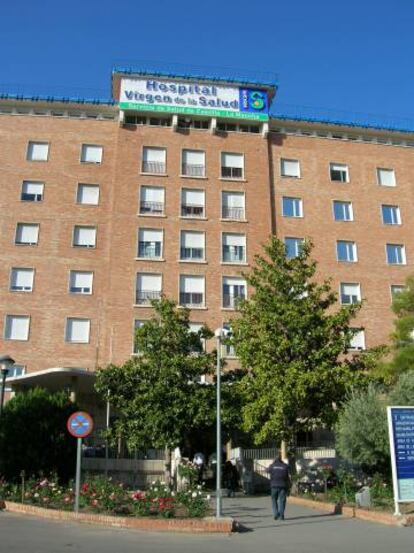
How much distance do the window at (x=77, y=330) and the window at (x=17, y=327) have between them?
2.09 m

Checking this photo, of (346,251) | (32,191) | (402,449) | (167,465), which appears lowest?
(167,465)

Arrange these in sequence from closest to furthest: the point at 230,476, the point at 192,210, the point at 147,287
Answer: the point at 230,476
the point at 147,287
the point at 192,210

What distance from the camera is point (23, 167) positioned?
34625 mm

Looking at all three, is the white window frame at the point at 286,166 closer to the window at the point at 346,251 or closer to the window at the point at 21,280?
the window at the point at 346,251

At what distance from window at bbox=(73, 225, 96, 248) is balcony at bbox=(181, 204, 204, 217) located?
526 cm

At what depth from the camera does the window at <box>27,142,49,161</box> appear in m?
35.1

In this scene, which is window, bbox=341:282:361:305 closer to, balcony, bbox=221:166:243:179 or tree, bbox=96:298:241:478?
balcony, bbox=221:166:243:179

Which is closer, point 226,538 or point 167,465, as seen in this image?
point 226,538

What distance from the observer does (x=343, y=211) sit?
36594 mm

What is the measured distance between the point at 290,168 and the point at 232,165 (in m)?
3.75

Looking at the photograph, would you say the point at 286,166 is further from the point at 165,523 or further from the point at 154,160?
the point at 165,523

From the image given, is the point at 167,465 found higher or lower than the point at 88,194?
lower

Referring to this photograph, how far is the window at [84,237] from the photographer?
33.4m

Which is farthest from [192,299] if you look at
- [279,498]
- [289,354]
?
[279,498]
